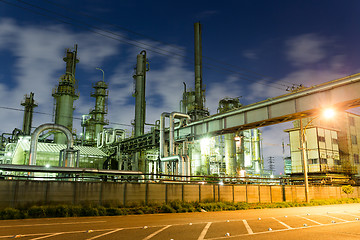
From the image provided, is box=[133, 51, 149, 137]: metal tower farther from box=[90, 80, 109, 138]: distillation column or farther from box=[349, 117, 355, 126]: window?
box=[349, 117, 355, 126]: window

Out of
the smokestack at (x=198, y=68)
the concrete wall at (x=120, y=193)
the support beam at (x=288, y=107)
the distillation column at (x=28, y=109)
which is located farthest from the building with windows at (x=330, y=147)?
the distillation column at (x=28, y=109)

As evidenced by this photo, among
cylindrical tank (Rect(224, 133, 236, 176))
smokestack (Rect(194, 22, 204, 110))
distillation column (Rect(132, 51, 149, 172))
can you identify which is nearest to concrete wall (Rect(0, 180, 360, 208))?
smokestack (Rect(194, 22, 204, 110))

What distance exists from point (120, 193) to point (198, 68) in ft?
102

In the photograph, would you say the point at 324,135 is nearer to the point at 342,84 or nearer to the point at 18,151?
the point at 342,84

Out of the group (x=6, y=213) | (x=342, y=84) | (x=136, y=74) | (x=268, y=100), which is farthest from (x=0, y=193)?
(x=136, y=74)

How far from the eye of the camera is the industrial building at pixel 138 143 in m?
37.3

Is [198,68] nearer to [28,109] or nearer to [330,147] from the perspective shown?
[330,147]

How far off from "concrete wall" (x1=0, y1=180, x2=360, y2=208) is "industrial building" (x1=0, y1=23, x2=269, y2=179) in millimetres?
9522

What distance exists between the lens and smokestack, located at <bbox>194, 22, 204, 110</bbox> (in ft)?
138

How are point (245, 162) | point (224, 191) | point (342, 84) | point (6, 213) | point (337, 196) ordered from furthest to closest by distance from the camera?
1. point (245, 162)
2. point (337, 196)
3. point (224, 191)
4. point (342, 84)
5. point (6, 213)

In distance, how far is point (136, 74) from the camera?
5022 cm

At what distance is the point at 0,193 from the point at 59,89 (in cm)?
4426

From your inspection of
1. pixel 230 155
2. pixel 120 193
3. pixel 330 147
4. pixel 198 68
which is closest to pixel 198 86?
pixel 198 68

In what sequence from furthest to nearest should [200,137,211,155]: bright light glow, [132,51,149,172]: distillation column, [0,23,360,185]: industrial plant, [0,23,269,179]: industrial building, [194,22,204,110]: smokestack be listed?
1. [200,137,211,155]: bright light glow
2. [132,51,149,172]: distillation column
3. [194,22,204,110]: smokestack
4. [0,23,269,179]: industrial building
5. [0,23,360,185]: industrial plant
